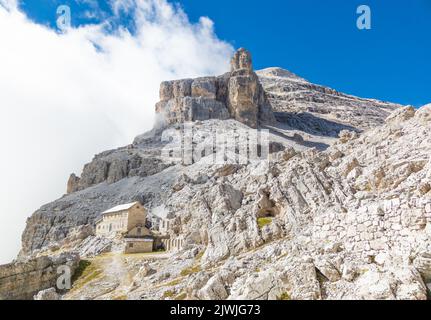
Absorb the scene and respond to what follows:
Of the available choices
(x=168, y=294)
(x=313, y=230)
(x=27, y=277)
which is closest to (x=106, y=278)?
(x=27, y=277)

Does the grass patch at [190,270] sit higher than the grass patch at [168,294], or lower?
higher

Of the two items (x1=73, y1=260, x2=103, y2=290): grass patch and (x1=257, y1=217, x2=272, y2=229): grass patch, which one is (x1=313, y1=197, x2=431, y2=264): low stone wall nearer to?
(x1=257, y1=217, x2=272, y2=229): grass patch

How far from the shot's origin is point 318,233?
3095 centimetres

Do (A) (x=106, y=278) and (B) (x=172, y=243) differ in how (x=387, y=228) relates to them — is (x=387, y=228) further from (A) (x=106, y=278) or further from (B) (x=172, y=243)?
(B) (x=172, y=243)

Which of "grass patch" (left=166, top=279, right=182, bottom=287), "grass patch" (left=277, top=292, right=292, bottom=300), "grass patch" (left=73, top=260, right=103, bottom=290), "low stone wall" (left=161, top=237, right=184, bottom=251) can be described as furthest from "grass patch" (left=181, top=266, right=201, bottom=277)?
"grass patch" (left=277, top=292, right=292, bottom=300)

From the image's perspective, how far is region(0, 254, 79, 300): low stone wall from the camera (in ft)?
177

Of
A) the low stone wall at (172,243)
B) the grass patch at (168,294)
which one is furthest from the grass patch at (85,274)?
the grass patch at (168,294)

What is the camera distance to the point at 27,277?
55.1 m

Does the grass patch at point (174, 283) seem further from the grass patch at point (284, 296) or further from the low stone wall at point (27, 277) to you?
the low stone wall at point (27, 277)

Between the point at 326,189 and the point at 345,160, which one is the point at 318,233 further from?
the point at 345,160

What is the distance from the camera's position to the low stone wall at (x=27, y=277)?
53844 millimetres

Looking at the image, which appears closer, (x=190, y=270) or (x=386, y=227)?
(x=386, y=227)

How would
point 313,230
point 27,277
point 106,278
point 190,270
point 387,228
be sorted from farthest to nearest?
point 27,277 < point 106,278 < point 190,270 < point 313,230 < point 387,228
